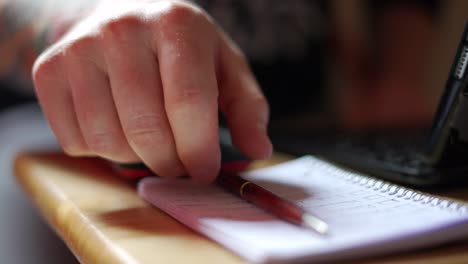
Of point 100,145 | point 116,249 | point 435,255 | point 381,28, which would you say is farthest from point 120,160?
point 381,28

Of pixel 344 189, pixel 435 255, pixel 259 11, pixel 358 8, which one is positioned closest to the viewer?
pixel 435 255

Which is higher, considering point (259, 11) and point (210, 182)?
point (259, 11)

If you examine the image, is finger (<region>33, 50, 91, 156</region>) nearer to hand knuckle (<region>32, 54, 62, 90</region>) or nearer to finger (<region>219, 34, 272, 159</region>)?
hand knuckle (<region>32, 54, 62, 90</region>)

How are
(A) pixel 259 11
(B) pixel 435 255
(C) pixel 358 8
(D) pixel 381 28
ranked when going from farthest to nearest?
(D) pixel 381 28, (C) pixel 358 8, (A) pixel 259 11, (B) pixel 435 255

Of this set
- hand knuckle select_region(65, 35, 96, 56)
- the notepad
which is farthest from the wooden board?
hand knuckle select_region(65, 35, 96, 56)

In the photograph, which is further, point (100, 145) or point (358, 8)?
point (358, 8)

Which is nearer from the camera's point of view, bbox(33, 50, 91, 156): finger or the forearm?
bbox(33, 50, 91, 156): finger

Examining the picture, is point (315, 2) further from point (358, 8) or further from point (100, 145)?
point (100, 145)

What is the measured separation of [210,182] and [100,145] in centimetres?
9

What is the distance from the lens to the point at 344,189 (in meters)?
0.40

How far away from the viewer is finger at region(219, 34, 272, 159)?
1.52 feet

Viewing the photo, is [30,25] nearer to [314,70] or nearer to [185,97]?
[185,97]

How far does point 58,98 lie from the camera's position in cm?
45

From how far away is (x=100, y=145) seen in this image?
43 centimetres
